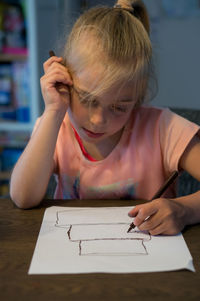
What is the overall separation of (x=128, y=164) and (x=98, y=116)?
0.68 ft

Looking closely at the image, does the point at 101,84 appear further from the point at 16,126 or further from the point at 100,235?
the point at 16,126

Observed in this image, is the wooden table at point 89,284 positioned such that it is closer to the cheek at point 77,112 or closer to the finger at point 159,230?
the finger at point 159,230

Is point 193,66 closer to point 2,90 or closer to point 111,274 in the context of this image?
point 2,90

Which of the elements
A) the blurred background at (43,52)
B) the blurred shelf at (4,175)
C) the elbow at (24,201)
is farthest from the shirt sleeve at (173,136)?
the blurred shelf at (4,175)

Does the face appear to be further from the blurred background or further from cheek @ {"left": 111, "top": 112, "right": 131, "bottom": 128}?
the blurred background

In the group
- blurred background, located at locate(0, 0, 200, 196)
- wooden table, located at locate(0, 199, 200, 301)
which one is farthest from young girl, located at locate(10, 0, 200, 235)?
blurred background, located at locate(0, 0, 200, 196)

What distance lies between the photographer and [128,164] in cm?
93

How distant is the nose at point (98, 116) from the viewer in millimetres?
764

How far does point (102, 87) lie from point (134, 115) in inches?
10.5

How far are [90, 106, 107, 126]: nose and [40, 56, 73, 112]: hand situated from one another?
0.09 metres

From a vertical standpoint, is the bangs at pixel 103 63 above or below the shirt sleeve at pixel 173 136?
above

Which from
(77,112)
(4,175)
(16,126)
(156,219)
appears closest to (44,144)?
(77,112)

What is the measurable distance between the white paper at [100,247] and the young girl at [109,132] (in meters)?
0.05

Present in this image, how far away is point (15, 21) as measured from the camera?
1912mm
